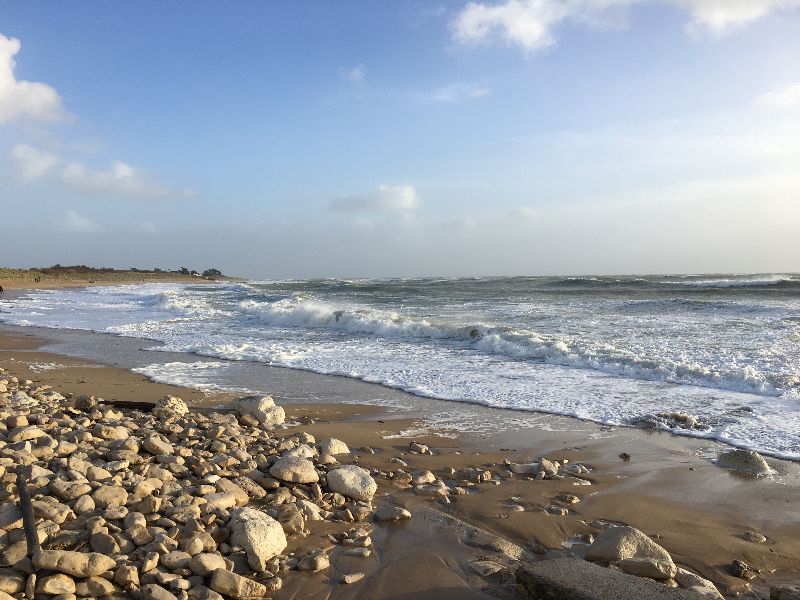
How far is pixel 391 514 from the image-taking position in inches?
154

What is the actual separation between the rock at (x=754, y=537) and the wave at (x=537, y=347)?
15.8 ft

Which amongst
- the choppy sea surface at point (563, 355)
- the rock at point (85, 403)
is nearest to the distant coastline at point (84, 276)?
the choppy sea surface at point (563, 355)

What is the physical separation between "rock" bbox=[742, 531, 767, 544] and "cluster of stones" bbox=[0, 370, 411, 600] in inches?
96.1

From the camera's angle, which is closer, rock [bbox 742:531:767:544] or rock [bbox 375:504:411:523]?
Answer: rock [bbox 742:531:767:544]

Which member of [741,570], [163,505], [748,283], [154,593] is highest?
[748,283]

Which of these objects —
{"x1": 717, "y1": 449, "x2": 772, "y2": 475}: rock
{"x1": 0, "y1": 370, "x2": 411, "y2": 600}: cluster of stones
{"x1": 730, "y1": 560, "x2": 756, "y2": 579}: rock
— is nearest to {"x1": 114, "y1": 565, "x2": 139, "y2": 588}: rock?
{"x1": 0, "y1": 370, "x2": 411, "y2": 600}: cluster of stones

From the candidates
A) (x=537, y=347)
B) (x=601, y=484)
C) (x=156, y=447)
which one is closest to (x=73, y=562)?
(x=156, y=447)

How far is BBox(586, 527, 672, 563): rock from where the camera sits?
328 cm

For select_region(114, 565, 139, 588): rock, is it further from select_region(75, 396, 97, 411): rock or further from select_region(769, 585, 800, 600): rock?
select_region(75, 396, 97, 411): rock

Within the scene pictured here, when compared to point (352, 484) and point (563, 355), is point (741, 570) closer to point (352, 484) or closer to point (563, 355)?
point (352, 484)

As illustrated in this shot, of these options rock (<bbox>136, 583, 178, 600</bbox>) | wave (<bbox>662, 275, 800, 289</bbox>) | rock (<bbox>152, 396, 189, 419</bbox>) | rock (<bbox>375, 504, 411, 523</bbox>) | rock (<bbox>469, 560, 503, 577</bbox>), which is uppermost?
wave (<bbox>662, 275, 800, 289</bbox>)

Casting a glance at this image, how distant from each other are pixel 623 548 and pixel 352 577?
166 cm

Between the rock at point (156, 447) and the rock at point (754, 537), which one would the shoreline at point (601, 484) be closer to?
the rock at point (754, 537)

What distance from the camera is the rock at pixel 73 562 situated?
271cm
